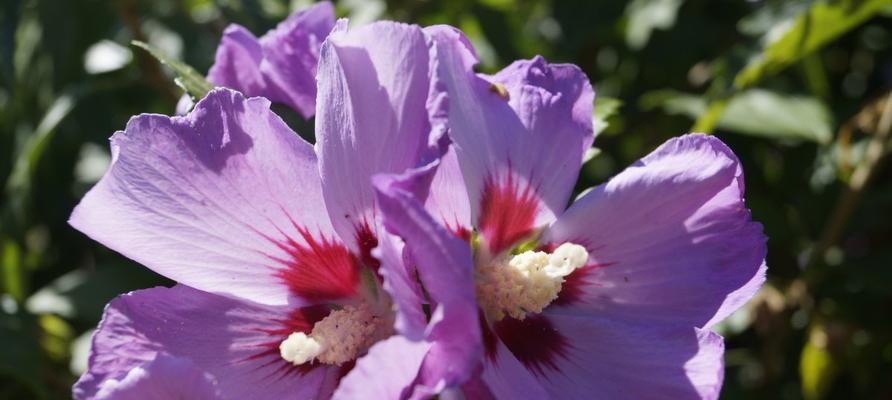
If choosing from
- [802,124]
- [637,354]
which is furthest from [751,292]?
[802,124]

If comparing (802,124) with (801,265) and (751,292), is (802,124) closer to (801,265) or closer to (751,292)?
(801,265)

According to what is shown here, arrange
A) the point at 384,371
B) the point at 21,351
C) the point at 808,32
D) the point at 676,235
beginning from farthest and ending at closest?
the point at 21,351 < the point at 808,32 < the point at 676,235 < the point at 384,371

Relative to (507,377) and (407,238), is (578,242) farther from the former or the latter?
(407,238)

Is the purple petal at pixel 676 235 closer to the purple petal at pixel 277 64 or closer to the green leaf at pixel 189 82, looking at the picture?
the purple petal at pixel 277 64

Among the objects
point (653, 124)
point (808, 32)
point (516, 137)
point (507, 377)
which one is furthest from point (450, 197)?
point (653, 124)

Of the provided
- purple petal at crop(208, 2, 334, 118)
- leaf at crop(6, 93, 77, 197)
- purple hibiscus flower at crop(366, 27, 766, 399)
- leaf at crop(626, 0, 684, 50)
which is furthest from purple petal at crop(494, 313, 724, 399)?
leaf at crop(626, 0, 684, 50)

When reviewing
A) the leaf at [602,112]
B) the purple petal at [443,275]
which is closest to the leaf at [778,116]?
the leaf at [602,112]
